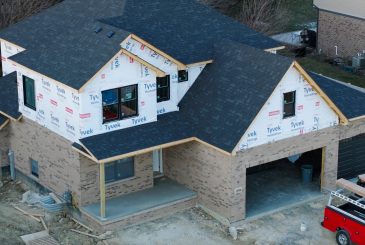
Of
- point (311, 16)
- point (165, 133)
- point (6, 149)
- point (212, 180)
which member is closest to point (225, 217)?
point (212, 180)

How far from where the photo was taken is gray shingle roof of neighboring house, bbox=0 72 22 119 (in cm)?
3329

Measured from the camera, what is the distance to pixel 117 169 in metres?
31.1

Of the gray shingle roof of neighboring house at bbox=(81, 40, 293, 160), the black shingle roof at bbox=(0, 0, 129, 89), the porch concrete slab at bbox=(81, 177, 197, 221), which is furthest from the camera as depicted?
the porch concrete slab at bbox=(81, 177, 197, 221)

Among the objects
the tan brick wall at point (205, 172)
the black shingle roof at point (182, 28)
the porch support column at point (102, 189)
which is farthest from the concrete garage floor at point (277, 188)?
the porch support column at point (102, 189)

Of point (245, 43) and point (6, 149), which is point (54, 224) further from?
point (245, 43)

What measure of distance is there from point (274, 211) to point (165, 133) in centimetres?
529

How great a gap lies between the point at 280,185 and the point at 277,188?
0.34 metres

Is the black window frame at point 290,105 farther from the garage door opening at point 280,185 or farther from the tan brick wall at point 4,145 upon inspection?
the tan brick wall at point 4,145

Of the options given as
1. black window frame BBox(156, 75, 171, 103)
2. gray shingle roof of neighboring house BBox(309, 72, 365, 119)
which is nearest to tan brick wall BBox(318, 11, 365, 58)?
gray shingle roof of neighboring house BBox(309, 72, 365, 119)

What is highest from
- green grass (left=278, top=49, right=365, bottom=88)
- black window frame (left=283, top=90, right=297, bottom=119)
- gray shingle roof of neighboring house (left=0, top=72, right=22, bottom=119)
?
black window frame (left=283, top=90, right=297, bottom=119)

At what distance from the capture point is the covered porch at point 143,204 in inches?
1160

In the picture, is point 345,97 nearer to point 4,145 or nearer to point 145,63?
point 145,63

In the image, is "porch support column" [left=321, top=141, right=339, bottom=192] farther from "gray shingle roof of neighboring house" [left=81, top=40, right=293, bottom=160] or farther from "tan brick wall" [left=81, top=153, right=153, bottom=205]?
"tan brick wall" [left=81, top=153, right=153, bottom=205]

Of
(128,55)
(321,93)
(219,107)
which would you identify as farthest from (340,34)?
(128,55)
